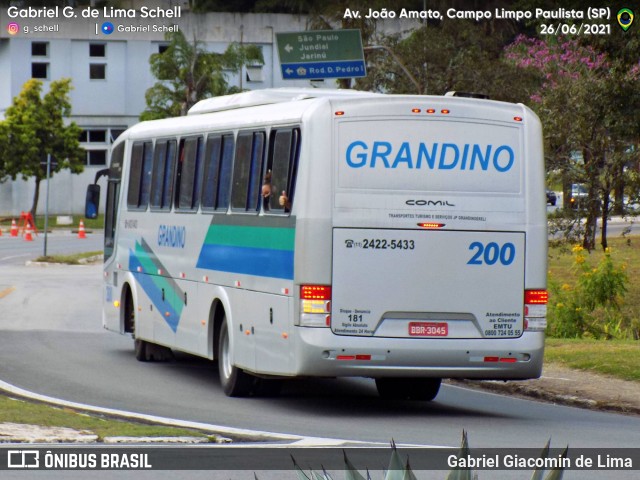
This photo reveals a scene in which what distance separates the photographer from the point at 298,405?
15.0 m

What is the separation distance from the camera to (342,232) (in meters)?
13.9

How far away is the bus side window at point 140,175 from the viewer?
19141 millimetres

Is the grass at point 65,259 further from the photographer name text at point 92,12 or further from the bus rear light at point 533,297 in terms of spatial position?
the bus rear light at point 533,297

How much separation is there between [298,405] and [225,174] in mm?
2891

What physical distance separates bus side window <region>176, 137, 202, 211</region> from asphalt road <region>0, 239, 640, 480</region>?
7.04 feet

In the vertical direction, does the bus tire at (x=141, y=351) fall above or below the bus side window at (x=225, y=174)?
below

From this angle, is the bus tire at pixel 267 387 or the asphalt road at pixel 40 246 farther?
the asphalt road at pixel 40 246

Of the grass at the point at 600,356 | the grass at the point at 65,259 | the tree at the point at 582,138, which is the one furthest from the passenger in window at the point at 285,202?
the grass at the point at 65,259

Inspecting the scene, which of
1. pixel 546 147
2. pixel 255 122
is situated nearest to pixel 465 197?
pixel 255 122

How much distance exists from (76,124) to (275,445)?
69553mm

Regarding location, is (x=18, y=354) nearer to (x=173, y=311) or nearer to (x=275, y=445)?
(x=173, y=311)

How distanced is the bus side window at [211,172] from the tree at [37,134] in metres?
57.3

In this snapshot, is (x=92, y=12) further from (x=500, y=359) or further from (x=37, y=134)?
(x=500, y=359)

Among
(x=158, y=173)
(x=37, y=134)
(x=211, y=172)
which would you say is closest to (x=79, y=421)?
(x=211, y=172)
